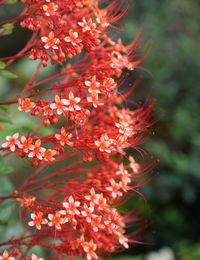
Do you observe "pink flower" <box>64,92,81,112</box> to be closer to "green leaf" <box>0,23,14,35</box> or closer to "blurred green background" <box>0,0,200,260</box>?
"green leaf" <box>0,23,14,35</box>

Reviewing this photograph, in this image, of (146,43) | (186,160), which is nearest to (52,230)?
(186,160)

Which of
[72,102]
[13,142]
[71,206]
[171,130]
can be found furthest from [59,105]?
[171,130]

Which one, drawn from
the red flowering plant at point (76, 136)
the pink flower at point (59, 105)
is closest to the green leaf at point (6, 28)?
the red flowering plant at point (76, 136)

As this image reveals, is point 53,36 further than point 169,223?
No

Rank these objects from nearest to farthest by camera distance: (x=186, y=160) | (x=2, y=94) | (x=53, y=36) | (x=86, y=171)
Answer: (x=53, y=36) < (x=86, y=171) < (x=186, y=160) < (x=2, y=94)

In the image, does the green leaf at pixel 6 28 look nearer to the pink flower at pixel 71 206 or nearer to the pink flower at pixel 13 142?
the pink flower at pixel 13 142

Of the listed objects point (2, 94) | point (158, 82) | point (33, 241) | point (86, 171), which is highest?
point (86, 171)

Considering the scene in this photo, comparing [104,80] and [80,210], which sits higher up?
[104,80]

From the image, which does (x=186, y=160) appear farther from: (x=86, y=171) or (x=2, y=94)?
(x=86, y=171)
